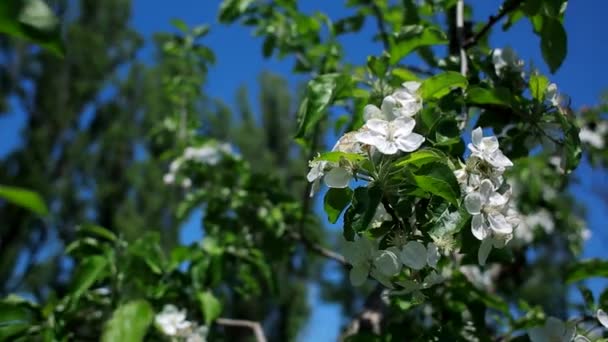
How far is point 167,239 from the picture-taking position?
35.7 ft

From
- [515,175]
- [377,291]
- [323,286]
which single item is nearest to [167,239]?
[323,286]

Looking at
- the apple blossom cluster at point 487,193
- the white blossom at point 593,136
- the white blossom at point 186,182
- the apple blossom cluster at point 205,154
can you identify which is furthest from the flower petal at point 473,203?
the white blossom at point 593,136

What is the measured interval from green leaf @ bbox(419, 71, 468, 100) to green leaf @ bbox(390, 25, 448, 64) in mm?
164

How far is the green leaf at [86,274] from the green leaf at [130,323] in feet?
0.30

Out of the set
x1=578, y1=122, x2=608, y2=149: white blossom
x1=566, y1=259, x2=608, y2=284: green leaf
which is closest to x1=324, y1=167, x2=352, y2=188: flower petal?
x1=566, y1=259, x2=608, y2=284: green leaf

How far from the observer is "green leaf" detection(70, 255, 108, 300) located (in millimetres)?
1353

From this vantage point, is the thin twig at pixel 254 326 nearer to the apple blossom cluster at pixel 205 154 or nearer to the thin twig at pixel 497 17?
the apple blossom cluster at pixel 205 154

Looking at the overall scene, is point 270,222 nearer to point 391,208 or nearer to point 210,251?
point 210,251

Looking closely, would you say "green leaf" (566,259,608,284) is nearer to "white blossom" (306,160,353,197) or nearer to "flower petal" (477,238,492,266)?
"flower petal" (477,238,492,266)

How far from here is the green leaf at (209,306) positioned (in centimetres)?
150

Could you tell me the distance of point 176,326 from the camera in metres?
1.45

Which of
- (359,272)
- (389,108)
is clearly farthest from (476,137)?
(359,272)

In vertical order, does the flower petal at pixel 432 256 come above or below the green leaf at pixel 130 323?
above

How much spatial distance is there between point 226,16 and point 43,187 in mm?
9870
